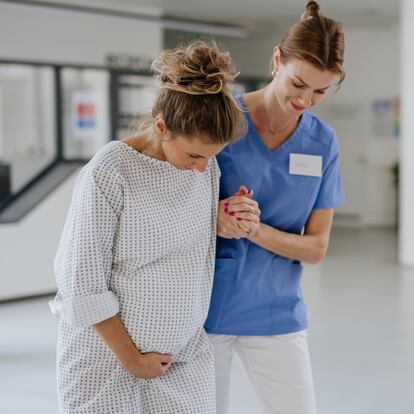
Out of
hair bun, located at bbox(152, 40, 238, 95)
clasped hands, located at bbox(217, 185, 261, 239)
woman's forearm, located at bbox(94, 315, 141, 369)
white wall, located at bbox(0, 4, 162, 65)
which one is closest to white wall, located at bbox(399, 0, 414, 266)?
white wall, located at bbox(0, 4, 162, 65)

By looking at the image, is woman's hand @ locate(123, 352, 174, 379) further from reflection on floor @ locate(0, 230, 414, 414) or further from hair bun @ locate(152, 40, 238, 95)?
reflection on floor @ locate(0, 230, 414, 414)

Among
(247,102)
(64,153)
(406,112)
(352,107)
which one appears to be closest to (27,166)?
(64,153)

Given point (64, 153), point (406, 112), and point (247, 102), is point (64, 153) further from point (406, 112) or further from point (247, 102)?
point (247, 102)

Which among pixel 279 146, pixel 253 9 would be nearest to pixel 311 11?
pixel 279 146

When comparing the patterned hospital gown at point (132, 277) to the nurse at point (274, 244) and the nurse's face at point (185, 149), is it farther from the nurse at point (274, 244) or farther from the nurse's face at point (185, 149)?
the nurse at point (274, 244)

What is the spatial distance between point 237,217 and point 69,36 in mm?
6935

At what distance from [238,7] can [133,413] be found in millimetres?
8610

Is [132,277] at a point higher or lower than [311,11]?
lower

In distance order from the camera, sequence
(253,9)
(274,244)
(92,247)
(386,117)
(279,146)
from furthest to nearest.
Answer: (386,117) < (253,9) < (279,146) < (274,244) < (92,247)

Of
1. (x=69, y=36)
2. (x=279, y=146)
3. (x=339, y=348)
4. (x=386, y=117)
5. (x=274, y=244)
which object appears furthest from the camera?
(x=386, y=117)

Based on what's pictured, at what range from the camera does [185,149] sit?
157 centimetres

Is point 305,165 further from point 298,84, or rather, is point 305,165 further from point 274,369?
point 274,369

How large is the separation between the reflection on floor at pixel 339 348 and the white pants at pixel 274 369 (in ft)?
6.07

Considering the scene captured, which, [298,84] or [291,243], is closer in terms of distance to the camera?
[298,84]
